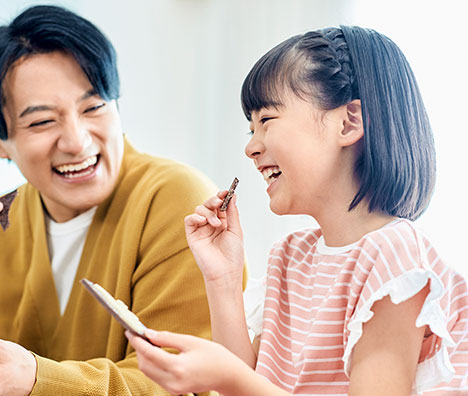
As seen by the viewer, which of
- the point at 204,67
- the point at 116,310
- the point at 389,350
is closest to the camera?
the point at 116,310

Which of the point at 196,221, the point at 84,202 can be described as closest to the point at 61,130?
the point at 84,202

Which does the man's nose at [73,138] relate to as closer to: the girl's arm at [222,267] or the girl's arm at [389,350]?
the girl's arm at [222,267]

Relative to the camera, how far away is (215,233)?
1.18 meters

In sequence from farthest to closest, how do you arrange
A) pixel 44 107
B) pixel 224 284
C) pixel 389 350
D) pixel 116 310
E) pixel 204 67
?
pixel 204 67 → pixel 44 107 → pixel 224 284 → pixel 389 350 → pixel 116 310

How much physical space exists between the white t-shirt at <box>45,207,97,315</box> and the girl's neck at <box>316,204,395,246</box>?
0.78 metres

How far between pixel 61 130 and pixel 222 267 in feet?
1.91

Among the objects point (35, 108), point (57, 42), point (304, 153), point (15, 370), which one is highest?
point (57, 42)

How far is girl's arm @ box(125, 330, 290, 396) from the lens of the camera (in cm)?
76

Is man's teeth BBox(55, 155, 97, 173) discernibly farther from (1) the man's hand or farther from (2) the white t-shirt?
(1) the man's hand

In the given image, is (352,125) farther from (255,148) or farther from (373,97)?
(255,148)

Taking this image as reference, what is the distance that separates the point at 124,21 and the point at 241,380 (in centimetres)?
196

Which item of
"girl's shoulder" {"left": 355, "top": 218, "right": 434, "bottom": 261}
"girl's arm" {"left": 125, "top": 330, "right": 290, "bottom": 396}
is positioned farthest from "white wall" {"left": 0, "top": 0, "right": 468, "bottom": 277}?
"girl's arm" {"left": 125, "top": 330, "right": 290, "bottom": 396}

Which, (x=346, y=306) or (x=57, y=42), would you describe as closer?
(x=346, y=306)

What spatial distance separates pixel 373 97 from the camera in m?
1.00
